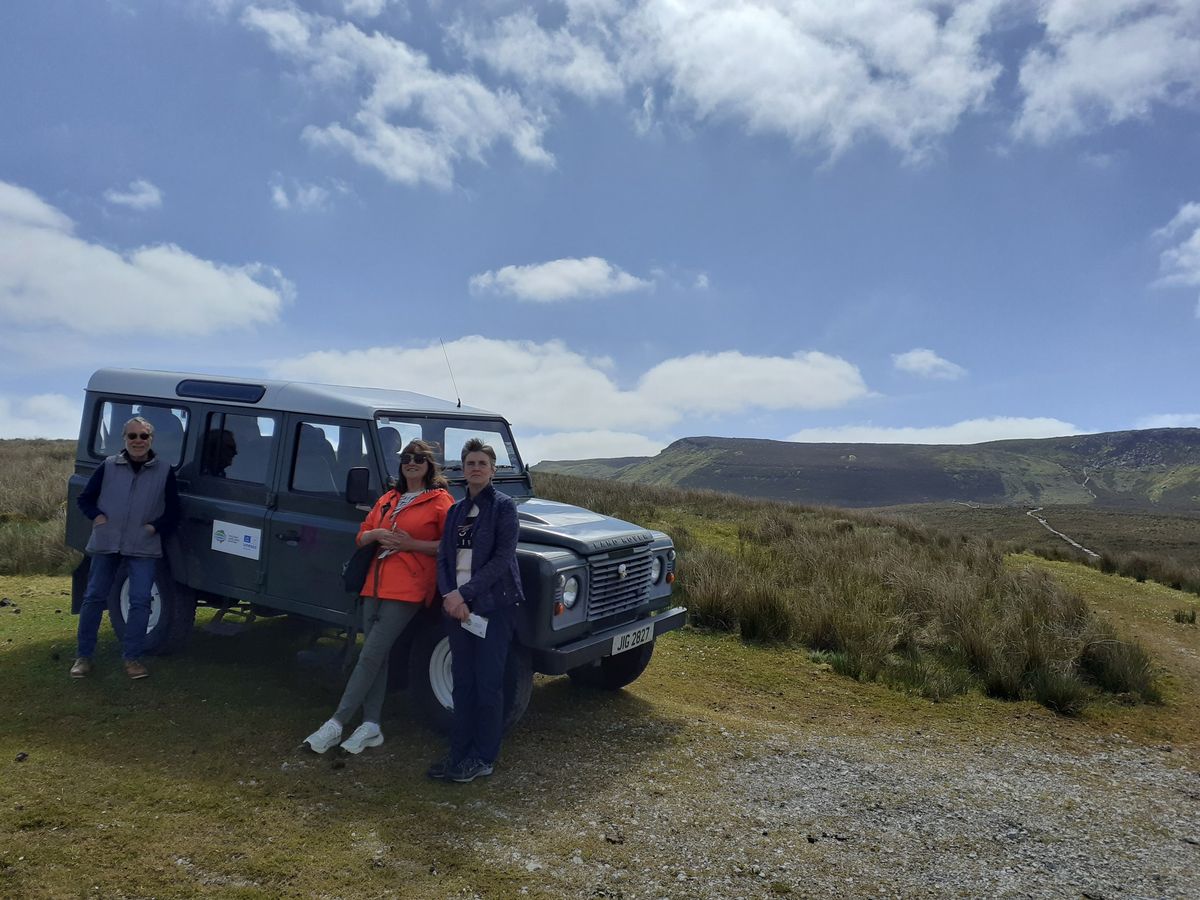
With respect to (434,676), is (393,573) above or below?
above

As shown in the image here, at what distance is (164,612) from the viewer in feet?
19.5

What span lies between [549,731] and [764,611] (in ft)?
13.5

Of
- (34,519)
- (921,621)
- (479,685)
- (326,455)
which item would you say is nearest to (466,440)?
(326,455)

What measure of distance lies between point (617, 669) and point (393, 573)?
7.16 ft

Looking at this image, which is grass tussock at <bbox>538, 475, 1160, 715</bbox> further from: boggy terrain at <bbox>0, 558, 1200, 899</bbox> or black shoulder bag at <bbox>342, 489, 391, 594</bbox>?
black shoulder bag at <bbox>342, 489, 391, 594</bbox>

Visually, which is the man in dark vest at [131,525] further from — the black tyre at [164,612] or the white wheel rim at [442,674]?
the white wheel rim at [442,674]

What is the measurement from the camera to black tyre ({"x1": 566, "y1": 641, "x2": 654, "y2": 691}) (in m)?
5.82

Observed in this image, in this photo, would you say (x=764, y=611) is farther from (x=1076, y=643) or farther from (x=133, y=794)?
(x=133, y=794)

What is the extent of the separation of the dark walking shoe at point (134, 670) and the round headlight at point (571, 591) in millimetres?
3380

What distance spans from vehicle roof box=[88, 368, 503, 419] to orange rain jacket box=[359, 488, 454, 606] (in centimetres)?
90

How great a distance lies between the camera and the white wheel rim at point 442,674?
473 cm

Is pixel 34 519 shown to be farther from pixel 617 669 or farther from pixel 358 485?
pixel 617 669

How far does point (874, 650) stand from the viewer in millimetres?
7715

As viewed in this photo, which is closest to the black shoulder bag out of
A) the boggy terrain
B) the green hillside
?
the boggy terrain
